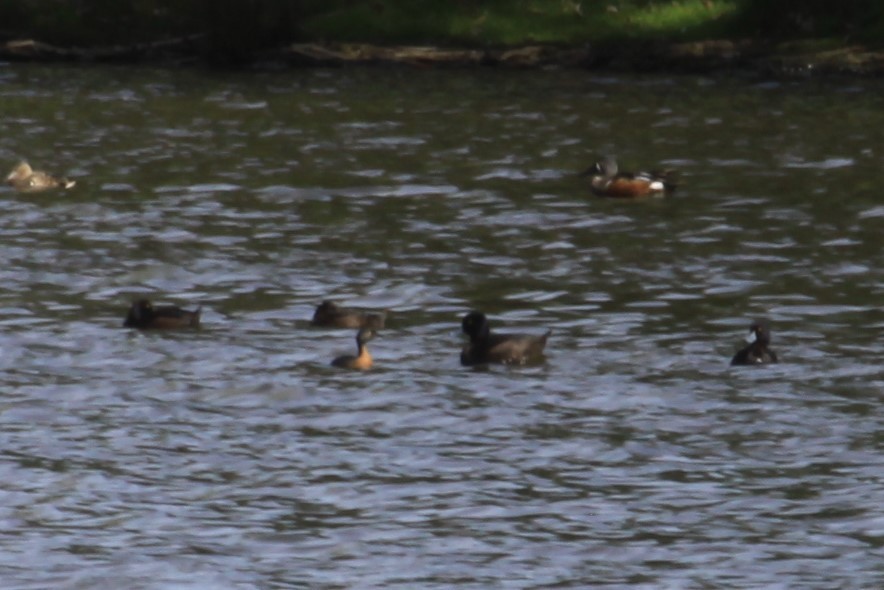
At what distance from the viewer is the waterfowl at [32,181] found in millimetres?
35781

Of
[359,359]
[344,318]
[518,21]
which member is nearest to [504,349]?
[359,359]

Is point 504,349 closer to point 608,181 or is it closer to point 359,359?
point 359,359

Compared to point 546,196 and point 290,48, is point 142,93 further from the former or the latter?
point 546,196

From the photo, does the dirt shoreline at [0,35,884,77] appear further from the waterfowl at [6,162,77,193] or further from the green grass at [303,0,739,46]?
the waterfowl at [6,162,77,193]

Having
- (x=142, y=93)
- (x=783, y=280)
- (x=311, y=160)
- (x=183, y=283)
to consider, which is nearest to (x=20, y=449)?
(x=183, y=283)

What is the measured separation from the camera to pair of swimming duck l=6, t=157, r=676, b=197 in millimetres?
34938

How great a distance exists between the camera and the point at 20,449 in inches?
758

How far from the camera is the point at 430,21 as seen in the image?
61.5m

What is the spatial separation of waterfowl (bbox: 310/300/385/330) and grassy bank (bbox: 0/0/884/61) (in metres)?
34.5

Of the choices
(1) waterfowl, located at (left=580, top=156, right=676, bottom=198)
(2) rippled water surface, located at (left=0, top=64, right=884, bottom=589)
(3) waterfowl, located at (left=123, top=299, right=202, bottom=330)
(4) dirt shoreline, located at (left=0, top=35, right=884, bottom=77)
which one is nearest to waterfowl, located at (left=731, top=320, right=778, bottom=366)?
(2) rippled water surface, located at (left=0, top=64, right=884, bottom=589)

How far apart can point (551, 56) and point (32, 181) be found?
80.9ft

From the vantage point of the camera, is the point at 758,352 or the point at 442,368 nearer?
the point at 758,352

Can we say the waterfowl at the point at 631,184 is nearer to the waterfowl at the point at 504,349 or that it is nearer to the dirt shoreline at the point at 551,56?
the waterfowl at the point at 504,349

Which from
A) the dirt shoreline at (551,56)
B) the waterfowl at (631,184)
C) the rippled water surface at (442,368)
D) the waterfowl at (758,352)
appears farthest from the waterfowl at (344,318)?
the dirt shoreline at (551,56)
